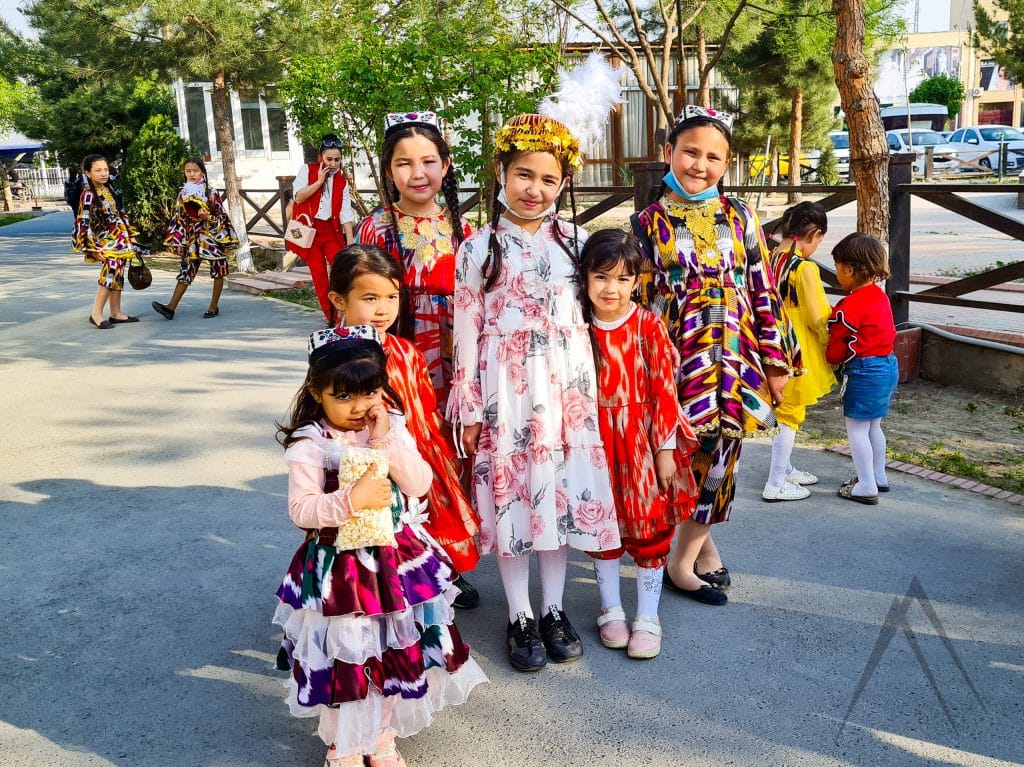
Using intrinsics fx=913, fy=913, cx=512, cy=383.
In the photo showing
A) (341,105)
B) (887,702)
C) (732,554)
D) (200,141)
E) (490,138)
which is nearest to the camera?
(887,702)

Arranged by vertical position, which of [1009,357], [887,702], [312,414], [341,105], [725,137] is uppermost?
[341,105]

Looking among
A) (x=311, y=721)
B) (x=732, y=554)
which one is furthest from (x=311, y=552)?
(x=732, y=554)

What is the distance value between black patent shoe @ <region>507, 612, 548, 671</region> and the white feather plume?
1660 millimetres

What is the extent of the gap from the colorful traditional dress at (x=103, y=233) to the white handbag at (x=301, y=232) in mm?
2959

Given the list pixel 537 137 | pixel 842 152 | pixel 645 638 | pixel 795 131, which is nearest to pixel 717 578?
pixel 645 638

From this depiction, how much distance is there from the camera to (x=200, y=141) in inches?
909

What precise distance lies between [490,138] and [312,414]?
6233mm

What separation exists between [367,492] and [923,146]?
Result: 35652mm

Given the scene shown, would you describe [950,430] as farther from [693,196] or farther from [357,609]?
[357,609]

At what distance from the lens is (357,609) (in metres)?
2.36

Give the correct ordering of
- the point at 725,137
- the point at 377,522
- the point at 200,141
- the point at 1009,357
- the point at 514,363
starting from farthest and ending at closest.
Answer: the point at 200,141 < the point at 1009,357 < the point at 725,137 < the point at 514,363 < the point at 377,522

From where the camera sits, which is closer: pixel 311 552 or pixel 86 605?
pixel 311 552

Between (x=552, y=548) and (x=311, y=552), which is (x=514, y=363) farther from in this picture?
(x=311, y=552)

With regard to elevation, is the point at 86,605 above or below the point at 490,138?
A: below
